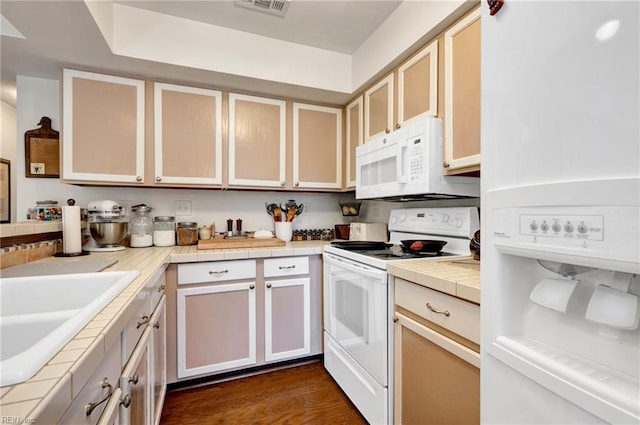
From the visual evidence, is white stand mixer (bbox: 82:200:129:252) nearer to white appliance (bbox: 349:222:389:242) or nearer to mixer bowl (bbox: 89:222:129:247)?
mixer bowl (bbox: 89:222:129:247)

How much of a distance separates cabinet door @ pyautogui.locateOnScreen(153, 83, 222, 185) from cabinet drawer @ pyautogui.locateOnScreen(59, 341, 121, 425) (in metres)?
1.50

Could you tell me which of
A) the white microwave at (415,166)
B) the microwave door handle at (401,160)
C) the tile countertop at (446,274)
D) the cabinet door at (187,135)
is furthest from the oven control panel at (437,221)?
the cabinet door at (187,135)

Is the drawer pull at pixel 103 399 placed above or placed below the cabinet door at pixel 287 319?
above

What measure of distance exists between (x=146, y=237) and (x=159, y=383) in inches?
40.7

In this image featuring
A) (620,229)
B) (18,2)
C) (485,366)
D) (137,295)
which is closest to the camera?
(620,229)

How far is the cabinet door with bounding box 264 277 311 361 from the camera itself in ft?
6.61

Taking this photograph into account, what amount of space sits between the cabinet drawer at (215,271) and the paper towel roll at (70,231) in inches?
22.8

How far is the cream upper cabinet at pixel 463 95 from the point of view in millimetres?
1340

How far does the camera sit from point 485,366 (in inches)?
27.6

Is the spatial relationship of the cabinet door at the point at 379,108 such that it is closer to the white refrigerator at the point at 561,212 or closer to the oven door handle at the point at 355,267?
the oven door handle at the point at 355,267

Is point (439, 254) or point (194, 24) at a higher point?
point (194, 24)

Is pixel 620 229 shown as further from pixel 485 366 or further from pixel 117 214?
pixel 117 214

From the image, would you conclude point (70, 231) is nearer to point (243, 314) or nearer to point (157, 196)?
point (157, 196)

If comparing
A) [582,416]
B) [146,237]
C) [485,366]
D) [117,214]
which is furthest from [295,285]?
[582,416]
